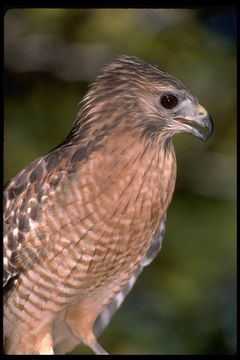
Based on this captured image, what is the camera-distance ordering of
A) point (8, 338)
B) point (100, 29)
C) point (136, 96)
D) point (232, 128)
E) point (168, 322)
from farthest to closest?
point (168, 322) → point (232, 128) → point (100, 29) → point (8, 338) → point (136, 96)

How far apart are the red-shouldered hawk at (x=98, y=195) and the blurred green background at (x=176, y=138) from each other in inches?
20.0

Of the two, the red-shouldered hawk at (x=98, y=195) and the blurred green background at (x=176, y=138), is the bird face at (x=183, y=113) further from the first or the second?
the blurred green background at (x=176, y=138)

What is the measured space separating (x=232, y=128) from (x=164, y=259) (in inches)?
24.9

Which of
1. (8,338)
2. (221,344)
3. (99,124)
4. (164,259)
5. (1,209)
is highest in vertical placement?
(99,124)

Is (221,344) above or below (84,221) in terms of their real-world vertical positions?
below

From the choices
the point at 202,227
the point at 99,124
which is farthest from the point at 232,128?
the point at 99,124

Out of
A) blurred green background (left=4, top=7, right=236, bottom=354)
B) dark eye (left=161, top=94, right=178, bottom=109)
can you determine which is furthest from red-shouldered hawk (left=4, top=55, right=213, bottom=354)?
blurred green background (left=4, top=7, right=236, bottom=354)

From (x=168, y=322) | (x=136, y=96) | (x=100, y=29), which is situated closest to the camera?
(x=136, y=96)

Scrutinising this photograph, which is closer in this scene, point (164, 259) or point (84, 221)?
point (84, 221)

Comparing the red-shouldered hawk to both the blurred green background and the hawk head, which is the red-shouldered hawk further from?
the blurred green background

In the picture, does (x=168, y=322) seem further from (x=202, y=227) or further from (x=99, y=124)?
(x=99, y=124)

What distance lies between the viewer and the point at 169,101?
10.8 feet

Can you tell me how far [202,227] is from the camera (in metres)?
4.82

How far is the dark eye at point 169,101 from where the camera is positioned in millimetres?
3277
